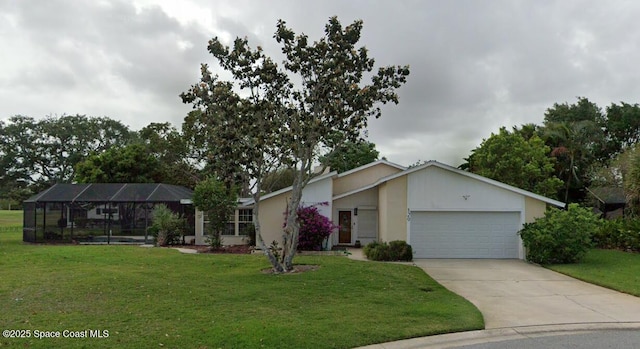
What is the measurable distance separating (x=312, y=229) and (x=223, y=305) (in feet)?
34.3

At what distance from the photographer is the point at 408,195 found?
61.4 ft

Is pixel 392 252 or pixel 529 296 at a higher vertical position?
pixel 392 252

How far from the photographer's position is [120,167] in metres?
33.6

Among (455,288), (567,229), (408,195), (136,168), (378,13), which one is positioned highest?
(378,13)

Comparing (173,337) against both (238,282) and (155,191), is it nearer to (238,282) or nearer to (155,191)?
(238,282)

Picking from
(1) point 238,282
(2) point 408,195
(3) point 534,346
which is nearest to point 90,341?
(1) point 238,282

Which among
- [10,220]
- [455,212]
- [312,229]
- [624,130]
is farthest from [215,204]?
[10,220]

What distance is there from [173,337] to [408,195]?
1309 centimetres

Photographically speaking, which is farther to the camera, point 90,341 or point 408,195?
point 408,195

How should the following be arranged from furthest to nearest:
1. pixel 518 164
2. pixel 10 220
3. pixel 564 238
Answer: pixel 10 220, pixel 518 164, pixel 564 238

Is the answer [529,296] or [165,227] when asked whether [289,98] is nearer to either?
[529,296]

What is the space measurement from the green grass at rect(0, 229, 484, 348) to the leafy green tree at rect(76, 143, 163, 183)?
773 inches

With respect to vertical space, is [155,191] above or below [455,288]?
above

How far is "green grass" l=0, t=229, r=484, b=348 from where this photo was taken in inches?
282
